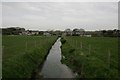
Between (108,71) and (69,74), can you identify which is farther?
(69,74)

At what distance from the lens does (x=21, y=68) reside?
15805 mm

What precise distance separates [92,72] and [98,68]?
68cm

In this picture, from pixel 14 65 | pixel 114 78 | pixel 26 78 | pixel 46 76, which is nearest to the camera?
pixel 114 78

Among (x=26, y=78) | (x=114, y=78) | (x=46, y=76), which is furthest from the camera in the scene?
(x=46, y=76)

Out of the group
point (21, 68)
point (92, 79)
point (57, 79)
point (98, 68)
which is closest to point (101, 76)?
point (92, 79)

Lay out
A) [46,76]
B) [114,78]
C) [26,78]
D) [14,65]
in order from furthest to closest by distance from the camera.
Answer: [46,76] → [14,65] → [26,78] → [114,78]

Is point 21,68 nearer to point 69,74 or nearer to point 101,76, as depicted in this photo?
point 69,74

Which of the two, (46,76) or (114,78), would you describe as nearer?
(114,78)

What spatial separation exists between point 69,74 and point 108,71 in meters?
4.23

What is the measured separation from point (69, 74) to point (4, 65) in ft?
18.9

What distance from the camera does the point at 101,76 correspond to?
13828 mm

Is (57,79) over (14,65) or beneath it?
beneath

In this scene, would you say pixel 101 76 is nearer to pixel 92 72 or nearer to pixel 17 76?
pixel 92 72

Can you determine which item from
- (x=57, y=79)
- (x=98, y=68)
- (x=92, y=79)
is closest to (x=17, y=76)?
(x=57, y=79)
